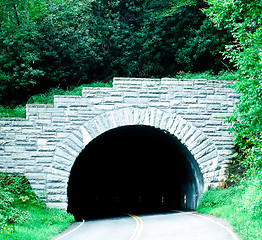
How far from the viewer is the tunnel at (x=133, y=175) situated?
16.5 meters

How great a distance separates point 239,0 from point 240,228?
6.96m

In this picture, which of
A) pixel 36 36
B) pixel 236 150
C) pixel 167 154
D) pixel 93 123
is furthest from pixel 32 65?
pixel 236 150

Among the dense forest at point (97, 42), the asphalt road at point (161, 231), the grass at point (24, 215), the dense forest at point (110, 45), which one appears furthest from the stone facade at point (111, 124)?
the dense forest at point (97, 42)

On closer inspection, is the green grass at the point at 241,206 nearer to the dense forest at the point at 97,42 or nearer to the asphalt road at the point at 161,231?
the asphalt road at the point at 161,231

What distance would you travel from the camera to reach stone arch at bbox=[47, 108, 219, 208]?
1368 centimetres

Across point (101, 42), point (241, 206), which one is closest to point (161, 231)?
point (241, 206)

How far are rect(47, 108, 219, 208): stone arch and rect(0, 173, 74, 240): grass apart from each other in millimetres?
659

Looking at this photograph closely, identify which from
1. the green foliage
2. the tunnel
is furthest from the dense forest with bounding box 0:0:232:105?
the green foliage

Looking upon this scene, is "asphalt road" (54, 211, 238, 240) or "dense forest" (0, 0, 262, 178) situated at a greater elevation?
"dense forest" (0, 0, 262, 178)

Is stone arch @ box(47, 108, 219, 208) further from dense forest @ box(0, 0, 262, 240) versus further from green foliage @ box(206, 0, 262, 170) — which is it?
green foliage @ box(206, 0, 262, 170)

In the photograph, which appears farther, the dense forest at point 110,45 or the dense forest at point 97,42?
the dense forest at point 97,42

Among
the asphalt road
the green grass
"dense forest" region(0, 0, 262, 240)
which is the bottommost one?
the asphalt road

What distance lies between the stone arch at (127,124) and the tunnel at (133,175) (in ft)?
1.57

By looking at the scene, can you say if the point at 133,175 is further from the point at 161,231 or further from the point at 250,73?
the point at 250,73
